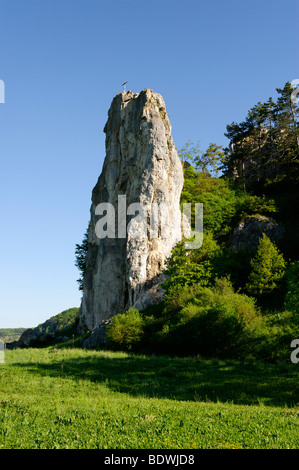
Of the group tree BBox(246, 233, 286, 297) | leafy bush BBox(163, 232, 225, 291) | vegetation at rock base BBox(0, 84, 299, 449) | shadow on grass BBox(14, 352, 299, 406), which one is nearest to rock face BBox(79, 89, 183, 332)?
leafy bush BBox(163, 232, 225, 291)

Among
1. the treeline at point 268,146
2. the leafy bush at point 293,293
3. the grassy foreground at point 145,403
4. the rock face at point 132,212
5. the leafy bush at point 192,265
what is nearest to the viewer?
the grassy foreground at point 145,403

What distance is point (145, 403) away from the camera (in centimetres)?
1316

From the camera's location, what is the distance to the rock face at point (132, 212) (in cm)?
4209

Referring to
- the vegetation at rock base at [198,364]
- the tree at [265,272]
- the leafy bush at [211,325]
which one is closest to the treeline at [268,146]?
the vegetation at rock base at [198,364]

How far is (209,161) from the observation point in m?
67.9

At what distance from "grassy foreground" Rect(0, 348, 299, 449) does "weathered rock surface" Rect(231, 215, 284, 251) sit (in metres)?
18.7

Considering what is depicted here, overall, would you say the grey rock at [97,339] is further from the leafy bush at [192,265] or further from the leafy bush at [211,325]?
the leafy bush at [192,265]

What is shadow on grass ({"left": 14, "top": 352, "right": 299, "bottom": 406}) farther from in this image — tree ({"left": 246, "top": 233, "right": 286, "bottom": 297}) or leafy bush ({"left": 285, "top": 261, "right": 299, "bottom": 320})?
tree ({"left": 246, "top": 233, "right": 286, "bottom": 297})

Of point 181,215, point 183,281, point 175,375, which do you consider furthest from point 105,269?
point 175,375

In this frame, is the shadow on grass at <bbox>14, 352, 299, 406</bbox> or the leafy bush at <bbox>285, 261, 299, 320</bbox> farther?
the leafy bush at <bbox>285, 261, 299, 320</bbox>

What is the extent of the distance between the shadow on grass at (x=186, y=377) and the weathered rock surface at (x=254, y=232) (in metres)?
18.6

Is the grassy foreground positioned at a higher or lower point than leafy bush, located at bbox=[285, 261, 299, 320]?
lower

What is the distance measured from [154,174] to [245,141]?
1131 inches

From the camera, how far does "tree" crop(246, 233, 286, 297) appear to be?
109ft
